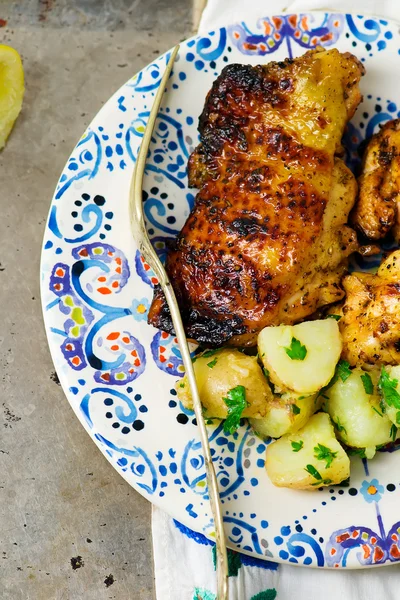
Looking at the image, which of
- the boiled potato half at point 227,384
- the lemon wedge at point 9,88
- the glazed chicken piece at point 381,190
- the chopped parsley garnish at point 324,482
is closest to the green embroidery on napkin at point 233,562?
the chopped parsley garnish at point 324,482

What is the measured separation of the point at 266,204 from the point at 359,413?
2.51ft

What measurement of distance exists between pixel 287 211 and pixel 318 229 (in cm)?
12

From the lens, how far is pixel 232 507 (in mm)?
2336

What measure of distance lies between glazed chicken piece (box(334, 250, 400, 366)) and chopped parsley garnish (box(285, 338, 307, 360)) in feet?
0.71

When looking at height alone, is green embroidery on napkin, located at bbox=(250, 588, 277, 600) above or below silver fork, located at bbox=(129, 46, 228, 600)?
below

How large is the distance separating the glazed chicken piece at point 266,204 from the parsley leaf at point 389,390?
338 mm

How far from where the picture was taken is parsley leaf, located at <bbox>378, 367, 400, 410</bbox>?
87.4 inches

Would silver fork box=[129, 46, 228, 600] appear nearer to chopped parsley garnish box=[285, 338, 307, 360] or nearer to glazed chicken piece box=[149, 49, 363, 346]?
glazed chicken piece box=[149, 49, 363, 346]

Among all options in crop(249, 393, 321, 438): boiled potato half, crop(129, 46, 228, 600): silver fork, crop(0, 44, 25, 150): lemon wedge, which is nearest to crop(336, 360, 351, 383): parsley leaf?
crop(249, 393, 321, 438): boiled potato half

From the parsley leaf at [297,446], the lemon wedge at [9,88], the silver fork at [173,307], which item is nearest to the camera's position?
the silver fork at [173,307]

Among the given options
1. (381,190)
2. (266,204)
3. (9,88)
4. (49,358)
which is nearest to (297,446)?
(266,204)

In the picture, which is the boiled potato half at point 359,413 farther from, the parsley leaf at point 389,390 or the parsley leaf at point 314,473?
the parsley leaf at point 314,473

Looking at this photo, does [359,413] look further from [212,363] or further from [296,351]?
[212,363]

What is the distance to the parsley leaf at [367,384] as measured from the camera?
7.53 feet
